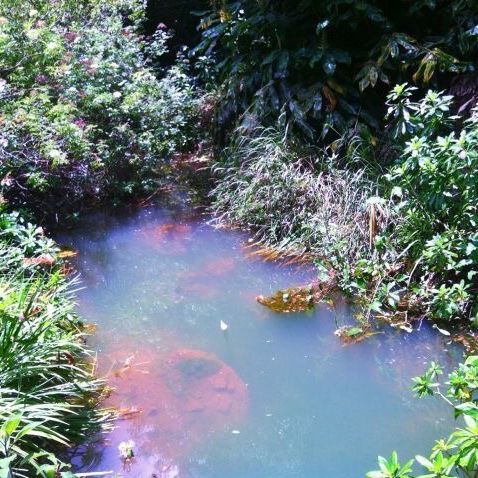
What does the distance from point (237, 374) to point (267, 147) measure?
251cm

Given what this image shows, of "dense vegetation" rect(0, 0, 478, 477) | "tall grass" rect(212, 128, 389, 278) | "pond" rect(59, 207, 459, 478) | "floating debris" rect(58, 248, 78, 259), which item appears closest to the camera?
"pond" rect(59, 207, 459, 478)

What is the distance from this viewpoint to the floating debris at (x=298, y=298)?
384 cm

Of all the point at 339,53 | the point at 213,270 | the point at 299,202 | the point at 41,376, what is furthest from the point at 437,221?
the point at 41,376

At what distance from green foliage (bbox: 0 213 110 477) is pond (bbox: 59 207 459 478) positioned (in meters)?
0.14

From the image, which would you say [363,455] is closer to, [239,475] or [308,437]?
[308,437]

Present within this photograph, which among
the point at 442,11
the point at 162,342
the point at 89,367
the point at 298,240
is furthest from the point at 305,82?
the point at 89,367

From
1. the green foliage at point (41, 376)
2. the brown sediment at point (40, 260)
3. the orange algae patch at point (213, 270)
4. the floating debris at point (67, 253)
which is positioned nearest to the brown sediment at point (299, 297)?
the orange algae patch at point (213, 270)

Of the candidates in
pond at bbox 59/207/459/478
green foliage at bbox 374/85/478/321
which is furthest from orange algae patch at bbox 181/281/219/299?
green foliage at bbox 374/85/478/321

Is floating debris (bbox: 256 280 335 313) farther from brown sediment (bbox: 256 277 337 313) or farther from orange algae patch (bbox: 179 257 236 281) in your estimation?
orange algae patch (bbox: 179 257 236 281)

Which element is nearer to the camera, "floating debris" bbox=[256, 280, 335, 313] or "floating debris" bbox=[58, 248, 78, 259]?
A: "floating debris" bbox=[256, 280, 335, 313]

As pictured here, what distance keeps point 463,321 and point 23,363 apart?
2.59 m

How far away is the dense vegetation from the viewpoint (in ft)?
11.2

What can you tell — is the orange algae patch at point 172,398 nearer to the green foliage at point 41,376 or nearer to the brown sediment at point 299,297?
the green foliage at point 41,376

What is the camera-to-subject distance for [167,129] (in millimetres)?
6043
